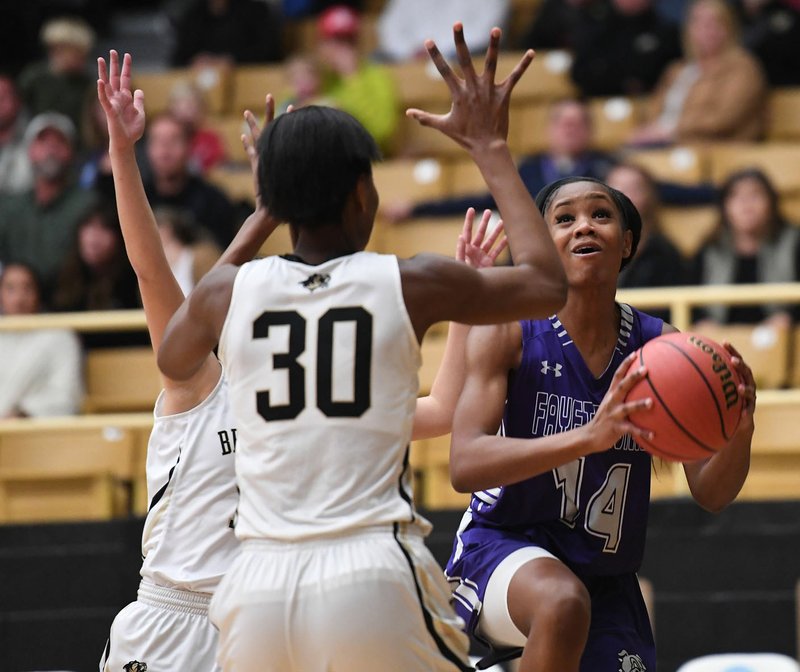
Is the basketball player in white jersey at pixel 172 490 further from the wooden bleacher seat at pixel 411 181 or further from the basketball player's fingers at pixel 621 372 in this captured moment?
the wooden bleacher seat at pixel 411 181

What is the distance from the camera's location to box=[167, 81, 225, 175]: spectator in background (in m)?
10.1

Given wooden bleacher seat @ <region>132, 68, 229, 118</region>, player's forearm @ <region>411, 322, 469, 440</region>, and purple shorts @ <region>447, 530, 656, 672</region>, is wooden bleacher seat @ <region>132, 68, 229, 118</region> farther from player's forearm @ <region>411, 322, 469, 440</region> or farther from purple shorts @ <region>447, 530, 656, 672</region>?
purple shorts @ <region>447, 530, 656, 672</region>

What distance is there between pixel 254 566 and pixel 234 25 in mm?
8906

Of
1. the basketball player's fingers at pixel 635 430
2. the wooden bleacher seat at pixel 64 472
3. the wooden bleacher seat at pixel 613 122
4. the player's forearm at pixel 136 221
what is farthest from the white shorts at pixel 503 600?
the wooden bleacher seat at pixel 613 122

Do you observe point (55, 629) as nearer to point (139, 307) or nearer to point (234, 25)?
point (139, 307)

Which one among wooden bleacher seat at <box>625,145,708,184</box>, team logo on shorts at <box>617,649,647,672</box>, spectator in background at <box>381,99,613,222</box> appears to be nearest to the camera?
team logo on shorts at <box>617,649,647,672</box>

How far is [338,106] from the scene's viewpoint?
9.78 m

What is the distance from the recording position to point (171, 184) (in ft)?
29.2

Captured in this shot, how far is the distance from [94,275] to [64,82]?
311 centimetres

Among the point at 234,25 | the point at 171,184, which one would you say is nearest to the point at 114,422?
the point at 171,184

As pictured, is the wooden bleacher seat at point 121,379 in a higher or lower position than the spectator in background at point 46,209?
lower

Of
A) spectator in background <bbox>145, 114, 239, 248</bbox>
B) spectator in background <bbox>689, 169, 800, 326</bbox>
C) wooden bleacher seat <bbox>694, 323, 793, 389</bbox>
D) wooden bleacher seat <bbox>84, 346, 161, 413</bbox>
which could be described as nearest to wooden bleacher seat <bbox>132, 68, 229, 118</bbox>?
spectator in background <bbox>145, 114, 239, 248</bbox>

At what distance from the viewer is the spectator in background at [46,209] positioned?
888 cm

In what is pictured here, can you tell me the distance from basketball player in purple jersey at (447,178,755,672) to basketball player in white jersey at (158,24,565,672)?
0.65 m
